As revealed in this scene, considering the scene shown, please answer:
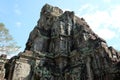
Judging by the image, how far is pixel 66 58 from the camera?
2836 cm

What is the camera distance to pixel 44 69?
85.4 feet

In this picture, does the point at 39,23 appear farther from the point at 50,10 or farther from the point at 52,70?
the point at 52,70

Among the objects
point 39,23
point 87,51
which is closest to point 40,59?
point 87,51

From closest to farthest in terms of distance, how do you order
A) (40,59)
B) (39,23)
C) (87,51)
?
(87,51)
(40,59)
(39,23)

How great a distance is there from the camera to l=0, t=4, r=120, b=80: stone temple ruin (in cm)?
2256

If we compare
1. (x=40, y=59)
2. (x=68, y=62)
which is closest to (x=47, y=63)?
(x=40, y=59)

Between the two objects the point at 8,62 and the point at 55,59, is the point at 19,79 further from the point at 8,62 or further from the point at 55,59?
the point at 55,59

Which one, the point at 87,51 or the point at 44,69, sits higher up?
the point at 87,51

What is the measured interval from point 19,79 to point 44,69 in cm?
407

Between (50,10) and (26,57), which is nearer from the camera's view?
(26,57)

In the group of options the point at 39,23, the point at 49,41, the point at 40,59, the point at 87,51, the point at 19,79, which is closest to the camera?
the point at 19,79

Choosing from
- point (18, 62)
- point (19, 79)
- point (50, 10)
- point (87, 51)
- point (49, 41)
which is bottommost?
point (19, 79)

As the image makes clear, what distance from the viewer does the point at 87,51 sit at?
25.6 metres

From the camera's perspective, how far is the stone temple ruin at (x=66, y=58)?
74.0 ft
